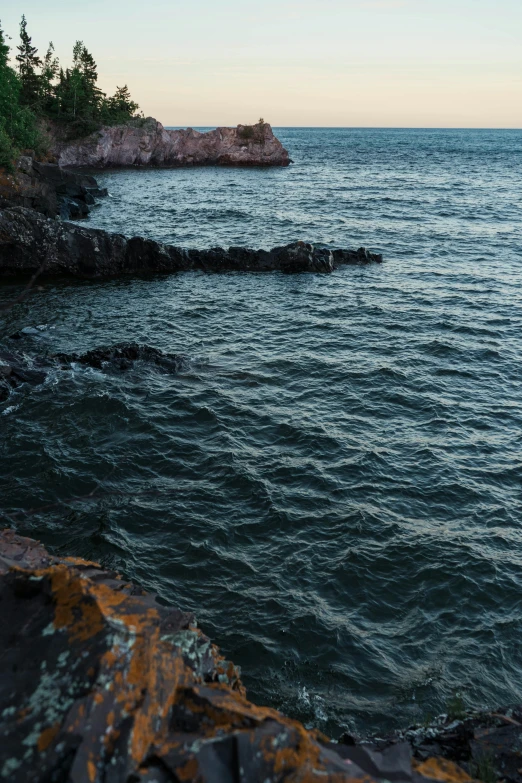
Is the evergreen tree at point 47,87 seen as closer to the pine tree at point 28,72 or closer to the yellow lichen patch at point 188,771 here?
the pine tree at point 28,72

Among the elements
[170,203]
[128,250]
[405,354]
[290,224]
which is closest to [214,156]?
[170,203]

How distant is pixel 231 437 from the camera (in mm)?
19188

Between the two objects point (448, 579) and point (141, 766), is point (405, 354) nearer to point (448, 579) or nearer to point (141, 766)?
point (448, 579)

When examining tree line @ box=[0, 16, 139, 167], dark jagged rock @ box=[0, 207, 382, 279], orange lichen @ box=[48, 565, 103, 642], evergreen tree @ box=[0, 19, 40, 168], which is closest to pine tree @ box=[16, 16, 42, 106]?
tree line @ box=[0, 16, 139, 167]

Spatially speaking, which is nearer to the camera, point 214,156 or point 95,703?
point 95,703

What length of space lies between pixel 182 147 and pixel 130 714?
128 meters

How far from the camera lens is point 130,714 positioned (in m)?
5.41

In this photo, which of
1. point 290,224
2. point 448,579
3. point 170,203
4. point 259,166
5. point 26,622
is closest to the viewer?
A: point 26,622

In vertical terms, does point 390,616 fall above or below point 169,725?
below

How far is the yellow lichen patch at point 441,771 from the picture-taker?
5.82m

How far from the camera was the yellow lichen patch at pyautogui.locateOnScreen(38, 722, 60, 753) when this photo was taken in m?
5.00

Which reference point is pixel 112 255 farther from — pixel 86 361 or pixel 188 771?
pixel 188 771

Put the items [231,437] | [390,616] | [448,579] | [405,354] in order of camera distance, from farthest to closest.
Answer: [405,354], [231,437], [448,579], [390,616]

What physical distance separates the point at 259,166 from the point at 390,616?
390 feet
